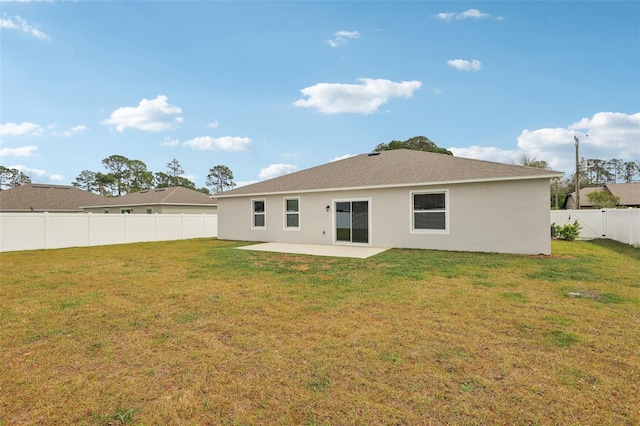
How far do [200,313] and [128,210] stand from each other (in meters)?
26.1

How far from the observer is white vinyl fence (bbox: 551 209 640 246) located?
41.2 ft

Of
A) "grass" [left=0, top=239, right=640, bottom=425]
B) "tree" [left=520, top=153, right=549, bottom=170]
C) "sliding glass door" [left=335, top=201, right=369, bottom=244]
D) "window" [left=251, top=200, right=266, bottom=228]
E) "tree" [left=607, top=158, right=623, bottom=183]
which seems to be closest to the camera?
"grass" [left=0, top=239, right=640, bottom=425]

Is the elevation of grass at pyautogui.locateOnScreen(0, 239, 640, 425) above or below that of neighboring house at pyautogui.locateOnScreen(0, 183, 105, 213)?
below

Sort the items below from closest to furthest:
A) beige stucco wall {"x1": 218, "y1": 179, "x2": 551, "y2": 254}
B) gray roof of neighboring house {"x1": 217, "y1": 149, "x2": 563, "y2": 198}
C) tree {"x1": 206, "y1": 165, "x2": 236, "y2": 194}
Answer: beige stucco wall {"x1": 218, "y1": 179, "x2": 551, "y2": 254}
gray roof of neighboring house {"x1": 217, "y1": 149, "x2": 563, "y2": 198}
tree {"x1": 206, "y1": 165, "x2": 236, "y2": 194}

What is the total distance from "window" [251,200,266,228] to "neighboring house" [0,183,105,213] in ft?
73.6

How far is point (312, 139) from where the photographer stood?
69.1 feet

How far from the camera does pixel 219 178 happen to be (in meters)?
62.3

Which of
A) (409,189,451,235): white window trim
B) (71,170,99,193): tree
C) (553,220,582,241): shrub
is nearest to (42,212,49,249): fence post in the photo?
(409,189,451,235): white window trim

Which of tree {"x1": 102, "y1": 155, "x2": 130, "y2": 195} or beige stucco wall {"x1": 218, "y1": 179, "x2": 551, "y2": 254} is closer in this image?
beige stucco wall {"x1": 218, "y1": 179, "x2": 551, "y2": 254}

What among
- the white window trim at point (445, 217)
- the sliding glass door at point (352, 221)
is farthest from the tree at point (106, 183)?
the white window trim at point (445, 217)

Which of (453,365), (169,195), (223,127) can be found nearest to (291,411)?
(453,365)

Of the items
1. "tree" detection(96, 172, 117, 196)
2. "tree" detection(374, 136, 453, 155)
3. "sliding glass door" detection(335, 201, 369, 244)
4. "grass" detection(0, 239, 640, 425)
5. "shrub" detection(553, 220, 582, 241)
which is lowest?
"grass" detection(0, 239, 640, 425)

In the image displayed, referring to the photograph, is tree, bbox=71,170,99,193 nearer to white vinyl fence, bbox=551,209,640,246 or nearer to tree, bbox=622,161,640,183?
white vinyl fence, bbox=551,209,640,246

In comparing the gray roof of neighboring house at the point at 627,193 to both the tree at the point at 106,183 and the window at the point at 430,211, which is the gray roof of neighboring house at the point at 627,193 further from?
the tree at the point at 106,183
